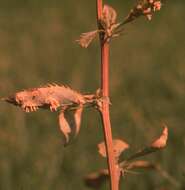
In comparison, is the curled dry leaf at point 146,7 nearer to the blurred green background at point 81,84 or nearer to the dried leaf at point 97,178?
the blurred green background at point 81,84

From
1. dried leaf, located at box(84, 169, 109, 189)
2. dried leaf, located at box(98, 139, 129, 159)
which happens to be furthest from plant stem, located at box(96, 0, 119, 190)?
dried leaf, located at box(84, 169, 109, 189)

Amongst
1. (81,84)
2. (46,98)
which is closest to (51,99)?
(46,98)

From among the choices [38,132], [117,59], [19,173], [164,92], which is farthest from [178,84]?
[117,59]

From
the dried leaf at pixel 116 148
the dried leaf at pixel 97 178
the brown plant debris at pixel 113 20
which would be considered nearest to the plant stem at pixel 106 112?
the brown plant debris at pixel 113 20

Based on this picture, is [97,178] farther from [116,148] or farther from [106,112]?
[106,112]

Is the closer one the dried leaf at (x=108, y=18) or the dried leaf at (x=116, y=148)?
the dried leaf at (x=108, y=18)

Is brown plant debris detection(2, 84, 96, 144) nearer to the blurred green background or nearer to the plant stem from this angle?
the plant stem

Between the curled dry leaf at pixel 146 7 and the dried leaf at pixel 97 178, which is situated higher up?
the curled dry leaf at pixel 146 7
